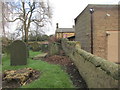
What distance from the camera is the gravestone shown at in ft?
36.1

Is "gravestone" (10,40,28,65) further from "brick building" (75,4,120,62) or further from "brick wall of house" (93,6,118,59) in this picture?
"brick wall of house" (93,6,118,59)

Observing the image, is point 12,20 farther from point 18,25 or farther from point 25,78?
point 25,78

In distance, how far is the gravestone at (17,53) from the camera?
1100 centimetres

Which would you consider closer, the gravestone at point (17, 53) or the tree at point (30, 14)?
the gravestone at point (17, 53)

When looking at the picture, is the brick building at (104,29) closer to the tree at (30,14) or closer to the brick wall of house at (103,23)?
the brick wall of house at (103,23)

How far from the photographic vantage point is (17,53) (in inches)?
433

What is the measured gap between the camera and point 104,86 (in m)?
3.84

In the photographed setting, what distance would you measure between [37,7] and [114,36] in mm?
19311

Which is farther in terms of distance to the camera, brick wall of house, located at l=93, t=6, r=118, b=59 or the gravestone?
brick wall of house, located at l=93, t=6, r=118, b=59

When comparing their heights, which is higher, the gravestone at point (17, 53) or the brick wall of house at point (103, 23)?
the brick wall of house at point (103, 23)

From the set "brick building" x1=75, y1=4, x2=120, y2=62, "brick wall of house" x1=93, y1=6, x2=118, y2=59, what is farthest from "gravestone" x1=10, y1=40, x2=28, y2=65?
"brick wall of house" x1=93, y1=6, x2=118, y2=59

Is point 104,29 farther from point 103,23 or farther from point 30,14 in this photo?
point 30,14

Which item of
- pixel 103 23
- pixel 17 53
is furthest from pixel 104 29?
pixel 17 53

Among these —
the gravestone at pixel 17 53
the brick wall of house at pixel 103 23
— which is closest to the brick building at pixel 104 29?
the brick wall of house at pixel 103 23
